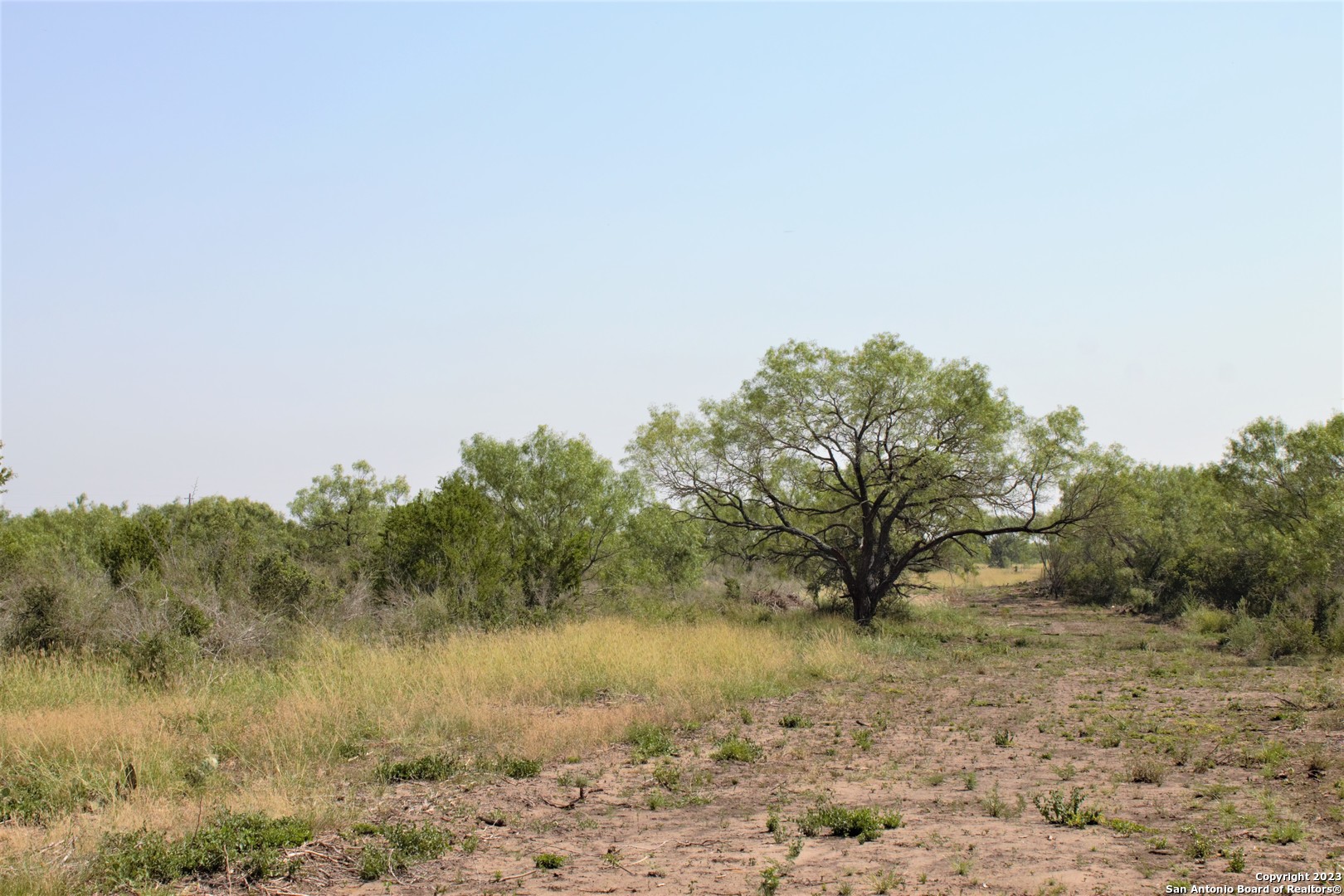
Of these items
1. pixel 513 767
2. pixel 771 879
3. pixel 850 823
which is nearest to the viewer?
pixel 771 879

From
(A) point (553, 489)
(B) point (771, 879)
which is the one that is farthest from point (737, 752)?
(A) point (553, 489)

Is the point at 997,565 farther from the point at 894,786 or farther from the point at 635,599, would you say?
the point at 894,786

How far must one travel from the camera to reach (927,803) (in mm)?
8023

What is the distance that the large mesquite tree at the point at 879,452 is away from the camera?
24453mm

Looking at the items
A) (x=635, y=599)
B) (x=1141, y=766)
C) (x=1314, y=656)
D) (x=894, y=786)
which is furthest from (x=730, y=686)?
(x=1314, y=656)

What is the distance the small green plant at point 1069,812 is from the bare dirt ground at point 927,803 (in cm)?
8

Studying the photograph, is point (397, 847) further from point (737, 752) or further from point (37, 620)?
point (37, 620)

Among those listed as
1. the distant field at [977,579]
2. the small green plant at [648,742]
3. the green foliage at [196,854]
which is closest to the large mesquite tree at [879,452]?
the small green plant at [648,742]

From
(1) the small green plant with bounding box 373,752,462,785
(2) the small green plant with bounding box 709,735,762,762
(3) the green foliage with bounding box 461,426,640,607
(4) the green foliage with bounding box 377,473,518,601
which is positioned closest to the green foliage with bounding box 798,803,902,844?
(2) the small green plant with bounding box 709,735,762,762

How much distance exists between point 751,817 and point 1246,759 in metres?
5.43

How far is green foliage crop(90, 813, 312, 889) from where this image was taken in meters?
6.06

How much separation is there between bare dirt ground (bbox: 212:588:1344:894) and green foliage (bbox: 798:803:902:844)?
0.07m

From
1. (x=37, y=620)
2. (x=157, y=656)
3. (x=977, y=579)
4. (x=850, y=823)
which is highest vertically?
(x=37, y=620)

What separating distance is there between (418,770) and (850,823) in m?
4.52
